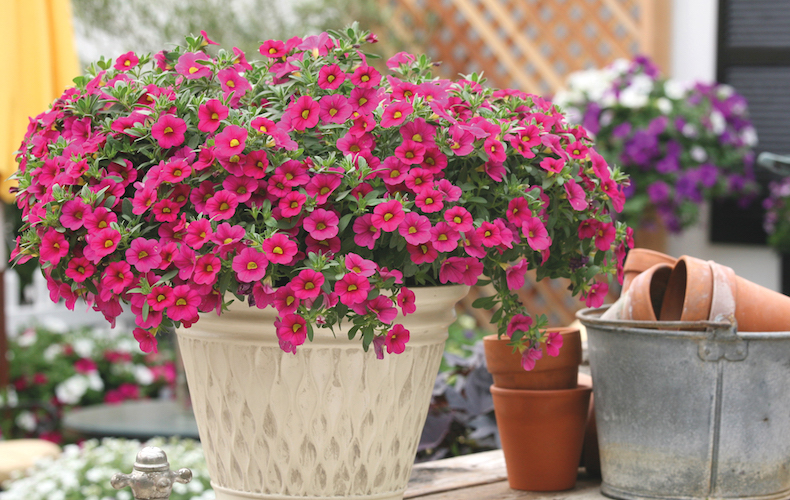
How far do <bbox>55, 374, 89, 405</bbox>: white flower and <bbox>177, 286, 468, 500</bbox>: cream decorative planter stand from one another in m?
2.66

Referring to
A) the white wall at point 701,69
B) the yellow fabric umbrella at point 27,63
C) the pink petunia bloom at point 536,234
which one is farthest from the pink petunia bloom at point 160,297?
the white wall at point 701,69

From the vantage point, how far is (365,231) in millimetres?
692

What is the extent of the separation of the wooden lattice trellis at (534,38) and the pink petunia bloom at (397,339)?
2.85 metres

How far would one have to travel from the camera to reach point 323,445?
2.52 feet

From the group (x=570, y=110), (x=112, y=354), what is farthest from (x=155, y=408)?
(x=570, y=110)

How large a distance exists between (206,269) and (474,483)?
0.49m

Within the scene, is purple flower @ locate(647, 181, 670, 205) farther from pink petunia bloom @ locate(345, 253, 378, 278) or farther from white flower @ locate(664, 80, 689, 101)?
pink petunia bloom @ locate(345, 253, 378, 278)

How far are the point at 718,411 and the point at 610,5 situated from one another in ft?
9.92

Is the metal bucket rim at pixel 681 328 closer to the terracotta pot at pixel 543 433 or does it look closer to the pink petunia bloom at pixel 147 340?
the terracotta pot at pixel 543 433

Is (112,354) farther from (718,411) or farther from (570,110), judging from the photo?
(718,411)

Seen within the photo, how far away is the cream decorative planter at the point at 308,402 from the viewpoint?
752mm

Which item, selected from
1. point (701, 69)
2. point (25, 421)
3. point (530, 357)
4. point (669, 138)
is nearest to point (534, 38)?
point (701, 69)

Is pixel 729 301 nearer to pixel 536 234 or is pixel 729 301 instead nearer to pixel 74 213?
pixel 536 234

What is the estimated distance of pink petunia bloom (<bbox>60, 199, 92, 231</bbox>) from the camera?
70 centimetres
